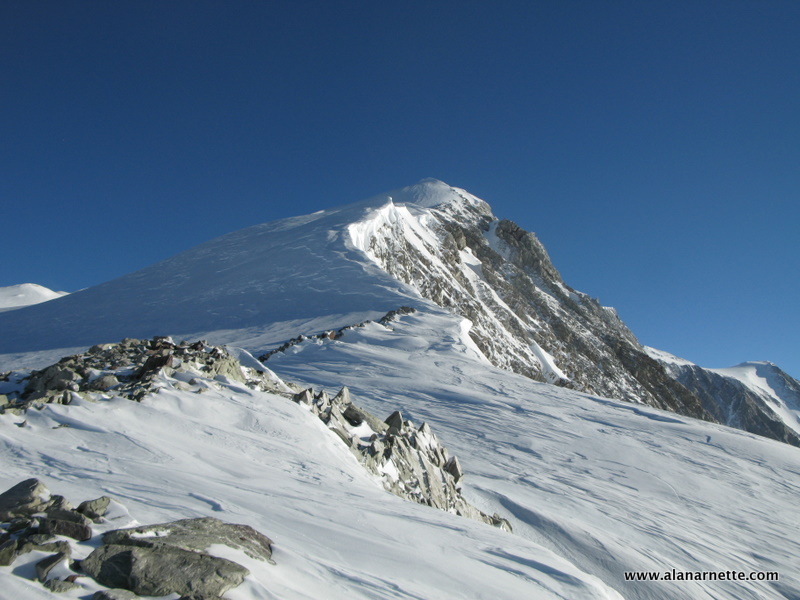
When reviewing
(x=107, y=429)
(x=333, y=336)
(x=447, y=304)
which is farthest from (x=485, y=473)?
(x=447, y=304)

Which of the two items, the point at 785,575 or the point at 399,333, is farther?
the point at 399,333

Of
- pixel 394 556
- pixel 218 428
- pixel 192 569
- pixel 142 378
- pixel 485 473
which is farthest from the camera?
pixel 485 473

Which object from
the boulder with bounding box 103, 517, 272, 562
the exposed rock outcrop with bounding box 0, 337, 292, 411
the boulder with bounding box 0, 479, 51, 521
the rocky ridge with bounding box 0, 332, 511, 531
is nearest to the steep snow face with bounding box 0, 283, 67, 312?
the exposed rock outcrop with bounding box 0, 337, 292, 411

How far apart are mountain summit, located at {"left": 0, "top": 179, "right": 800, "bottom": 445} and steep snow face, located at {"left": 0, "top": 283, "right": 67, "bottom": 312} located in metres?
18.1

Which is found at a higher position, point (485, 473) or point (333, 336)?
point (333, 336)

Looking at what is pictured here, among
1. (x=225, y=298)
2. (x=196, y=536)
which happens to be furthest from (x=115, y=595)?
(x=225, y=298)

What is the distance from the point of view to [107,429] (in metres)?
5.71

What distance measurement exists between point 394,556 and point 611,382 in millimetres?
39142

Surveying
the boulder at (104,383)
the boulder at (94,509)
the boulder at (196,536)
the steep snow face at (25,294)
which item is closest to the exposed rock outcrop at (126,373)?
the boulder at (104,383)

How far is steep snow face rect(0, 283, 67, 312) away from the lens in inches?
1575

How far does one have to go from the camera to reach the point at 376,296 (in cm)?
2161

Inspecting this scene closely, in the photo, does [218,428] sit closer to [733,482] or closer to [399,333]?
[733,482]

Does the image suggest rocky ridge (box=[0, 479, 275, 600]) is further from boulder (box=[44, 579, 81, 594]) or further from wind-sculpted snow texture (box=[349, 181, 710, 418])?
wind-sculpted snow texture (box=[349, 181, 710, 418])

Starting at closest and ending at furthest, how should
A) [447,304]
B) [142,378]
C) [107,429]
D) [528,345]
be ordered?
[107,429]
[142,378]
[447,304]
[528,345]
